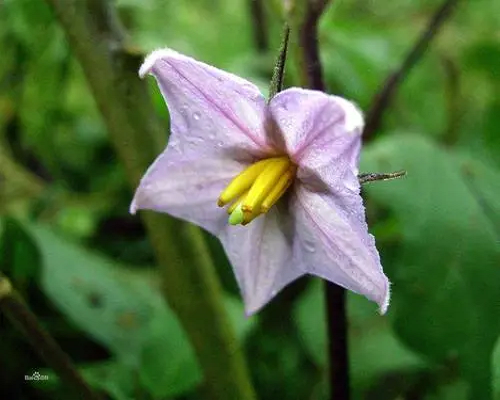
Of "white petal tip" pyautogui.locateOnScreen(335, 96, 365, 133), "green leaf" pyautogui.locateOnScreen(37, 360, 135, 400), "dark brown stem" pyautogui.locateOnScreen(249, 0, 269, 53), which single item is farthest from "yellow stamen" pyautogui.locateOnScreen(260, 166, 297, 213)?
"dark brown stem" pyautogui.locateOnScreen(249, 0, 269, 53)

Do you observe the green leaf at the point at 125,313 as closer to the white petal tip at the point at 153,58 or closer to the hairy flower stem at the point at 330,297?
the hairy flower stem at the point at 330,297

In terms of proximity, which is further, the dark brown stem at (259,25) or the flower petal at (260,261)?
the dark brown stem at (259,25)

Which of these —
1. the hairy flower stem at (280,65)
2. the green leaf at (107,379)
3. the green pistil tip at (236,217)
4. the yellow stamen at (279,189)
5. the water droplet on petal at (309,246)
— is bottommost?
the green leaf at (107,379)

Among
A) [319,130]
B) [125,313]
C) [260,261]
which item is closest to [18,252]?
[125,313]

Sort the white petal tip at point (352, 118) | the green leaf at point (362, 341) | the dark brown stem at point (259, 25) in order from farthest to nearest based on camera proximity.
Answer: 1. the dark brown stem at point (259, 25)
2. the green leaf at point (362, 341)
3. the white petal tip at point (352, 118)

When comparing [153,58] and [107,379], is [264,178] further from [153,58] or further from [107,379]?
[107,379]

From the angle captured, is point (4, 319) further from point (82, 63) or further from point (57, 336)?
point (82, 63)

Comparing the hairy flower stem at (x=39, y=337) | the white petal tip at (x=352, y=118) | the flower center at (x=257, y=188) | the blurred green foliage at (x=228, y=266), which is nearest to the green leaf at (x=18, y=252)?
the blurred green foliage at (x=228, y=266)

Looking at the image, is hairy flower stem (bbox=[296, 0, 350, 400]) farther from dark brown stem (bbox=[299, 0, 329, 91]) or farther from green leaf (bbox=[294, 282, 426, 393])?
green leaf (bbox=[294, 282, 426, 393])
